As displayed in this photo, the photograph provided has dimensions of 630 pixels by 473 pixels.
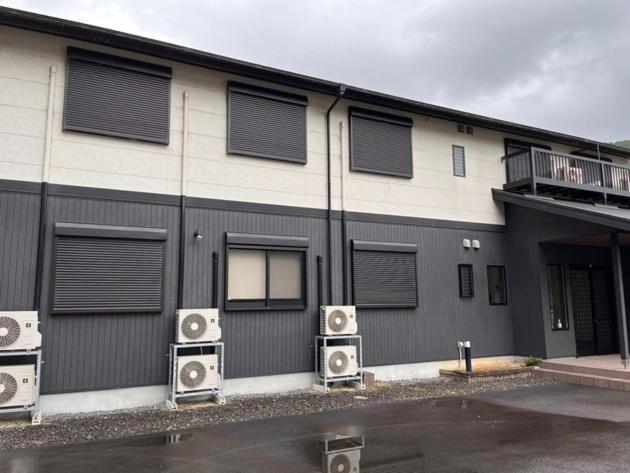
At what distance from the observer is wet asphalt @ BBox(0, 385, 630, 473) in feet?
14.7

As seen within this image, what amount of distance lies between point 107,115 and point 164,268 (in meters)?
2.65

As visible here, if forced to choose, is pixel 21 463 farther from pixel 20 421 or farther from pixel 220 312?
pixel 220 312

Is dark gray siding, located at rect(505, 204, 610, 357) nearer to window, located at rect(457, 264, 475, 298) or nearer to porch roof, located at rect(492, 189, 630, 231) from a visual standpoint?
porch roof, located at rect(492, 189, 630, 231)

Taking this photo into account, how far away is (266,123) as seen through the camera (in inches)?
355

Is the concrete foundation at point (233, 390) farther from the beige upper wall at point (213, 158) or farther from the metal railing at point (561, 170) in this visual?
A: the metal railing at point (561, 170)

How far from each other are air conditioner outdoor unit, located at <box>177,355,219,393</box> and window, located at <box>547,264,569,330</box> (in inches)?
306

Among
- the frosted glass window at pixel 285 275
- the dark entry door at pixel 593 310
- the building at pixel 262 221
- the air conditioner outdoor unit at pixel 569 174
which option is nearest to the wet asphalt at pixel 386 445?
the building at pixel 262 221

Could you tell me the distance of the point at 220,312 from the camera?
807 centimetres

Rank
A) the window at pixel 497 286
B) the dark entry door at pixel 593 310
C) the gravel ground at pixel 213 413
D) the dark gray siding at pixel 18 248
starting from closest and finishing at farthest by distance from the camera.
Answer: the gravel ground at pixel 213 413
the dark gray siding at pixel 18 248
the window at pixel 497 286
the dark entry door at pixel 593 310

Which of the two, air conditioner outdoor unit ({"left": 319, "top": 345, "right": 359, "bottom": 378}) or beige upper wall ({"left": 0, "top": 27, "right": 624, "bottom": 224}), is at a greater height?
beige upper wall ({"left": 0, "top": 27, "right": 624, "bottom": 224})

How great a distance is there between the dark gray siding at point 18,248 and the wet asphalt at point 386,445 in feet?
8.02

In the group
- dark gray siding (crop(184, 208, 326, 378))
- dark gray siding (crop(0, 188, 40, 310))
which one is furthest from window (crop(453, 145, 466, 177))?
dark gray siding (crop(0, 188, 40, 310))

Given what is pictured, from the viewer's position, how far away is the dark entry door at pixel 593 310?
11.4m

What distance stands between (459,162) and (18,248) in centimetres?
924
